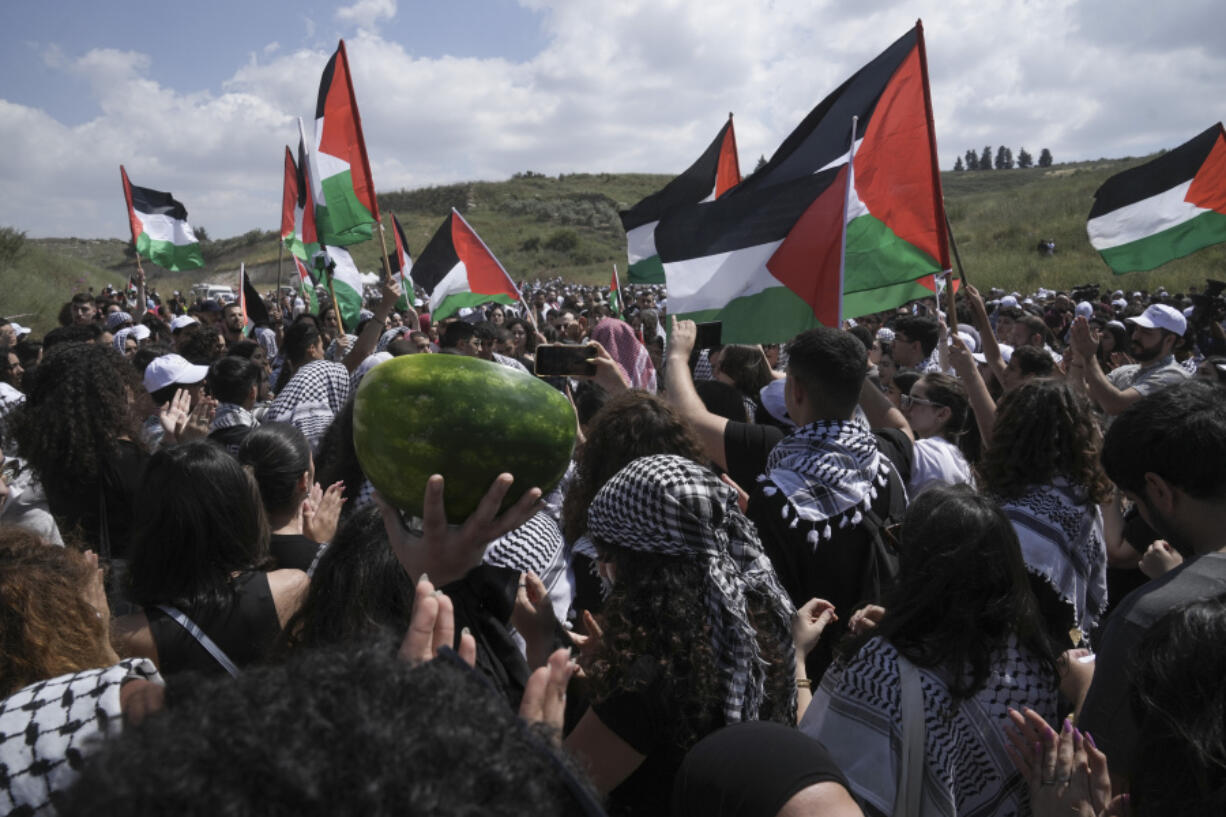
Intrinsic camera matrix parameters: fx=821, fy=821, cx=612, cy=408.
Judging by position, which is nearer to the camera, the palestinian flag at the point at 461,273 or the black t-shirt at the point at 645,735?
the black t-shirt at the point at 645,735

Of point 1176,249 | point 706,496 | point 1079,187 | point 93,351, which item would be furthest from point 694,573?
point 1079,187

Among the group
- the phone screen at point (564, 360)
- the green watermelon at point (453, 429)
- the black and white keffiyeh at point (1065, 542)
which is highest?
the green watermelon at point (453, 429)

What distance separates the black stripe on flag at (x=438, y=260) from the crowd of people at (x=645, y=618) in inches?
182

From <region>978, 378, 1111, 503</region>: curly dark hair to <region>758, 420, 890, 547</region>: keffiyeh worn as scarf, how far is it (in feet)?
1.75

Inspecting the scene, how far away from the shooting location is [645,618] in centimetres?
199

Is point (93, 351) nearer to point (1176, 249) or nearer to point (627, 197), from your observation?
point (1176, 249)

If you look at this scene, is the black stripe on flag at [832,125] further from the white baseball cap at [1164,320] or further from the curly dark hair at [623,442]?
the white baseball cap at [1164,320]

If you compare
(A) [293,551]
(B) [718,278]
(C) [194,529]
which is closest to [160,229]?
(B) [718,278]

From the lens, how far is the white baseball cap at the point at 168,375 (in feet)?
16.4

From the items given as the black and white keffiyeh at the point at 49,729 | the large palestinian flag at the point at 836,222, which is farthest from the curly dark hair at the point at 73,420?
the large palestinian flag at the point at 836,222

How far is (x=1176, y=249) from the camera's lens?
729cm

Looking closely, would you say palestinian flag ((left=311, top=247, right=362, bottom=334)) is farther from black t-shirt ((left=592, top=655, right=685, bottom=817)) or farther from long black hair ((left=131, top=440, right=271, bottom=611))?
black t-shirt ((left=592, top=655, right=685, bottom=817))

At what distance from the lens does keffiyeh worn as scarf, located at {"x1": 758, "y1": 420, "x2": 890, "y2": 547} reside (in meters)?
2.97

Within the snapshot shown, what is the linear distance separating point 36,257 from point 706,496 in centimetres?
3694
